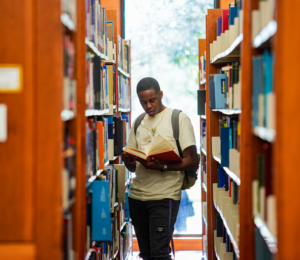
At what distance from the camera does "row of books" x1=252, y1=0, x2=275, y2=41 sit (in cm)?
Answer: 157

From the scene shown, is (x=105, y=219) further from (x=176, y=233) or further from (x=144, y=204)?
(x=176, y=233)

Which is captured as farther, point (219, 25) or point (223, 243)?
point (219, 25)

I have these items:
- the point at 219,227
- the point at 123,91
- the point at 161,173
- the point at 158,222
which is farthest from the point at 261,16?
the point at 123,91

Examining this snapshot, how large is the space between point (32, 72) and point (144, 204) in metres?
1.62

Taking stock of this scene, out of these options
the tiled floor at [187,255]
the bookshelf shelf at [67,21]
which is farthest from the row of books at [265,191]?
the tiled floor at [187,255]

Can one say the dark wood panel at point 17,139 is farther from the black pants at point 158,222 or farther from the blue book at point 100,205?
the black pants at point 158,222

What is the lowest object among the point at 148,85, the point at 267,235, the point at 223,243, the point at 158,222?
the point at 223,243

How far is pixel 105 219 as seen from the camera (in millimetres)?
1965

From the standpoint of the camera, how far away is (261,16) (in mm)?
1657

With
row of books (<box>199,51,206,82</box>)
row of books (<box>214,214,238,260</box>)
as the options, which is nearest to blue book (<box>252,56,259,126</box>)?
row of books (<box>214,214,238,260</box>)

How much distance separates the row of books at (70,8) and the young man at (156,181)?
3.96 feet

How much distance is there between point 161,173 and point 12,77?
1.58 metres

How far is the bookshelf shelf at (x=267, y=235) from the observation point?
1.44 m

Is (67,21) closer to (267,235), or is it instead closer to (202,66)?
(267,235)
